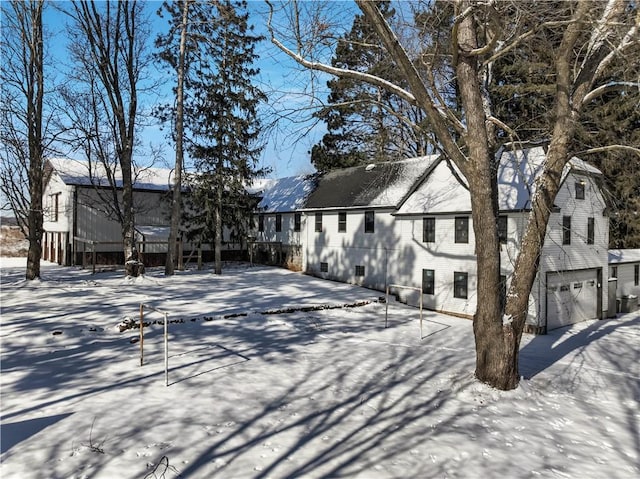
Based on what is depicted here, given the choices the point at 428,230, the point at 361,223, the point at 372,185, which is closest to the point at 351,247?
the point at 361,223

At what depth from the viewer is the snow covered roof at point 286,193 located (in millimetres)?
33250

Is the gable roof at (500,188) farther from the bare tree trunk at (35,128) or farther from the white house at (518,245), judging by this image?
the bare tree trunk at (35,128)

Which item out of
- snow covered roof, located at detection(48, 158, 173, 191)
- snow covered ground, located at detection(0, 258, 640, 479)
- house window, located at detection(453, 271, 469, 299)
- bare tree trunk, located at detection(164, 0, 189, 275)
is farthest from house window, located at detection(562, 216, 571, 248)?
snow covered roof, located at detection(48, 158, 173, 191)

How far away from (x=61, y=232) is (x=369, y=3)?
30.2 m

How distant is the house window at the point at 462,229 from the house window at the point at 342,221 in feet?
27.7

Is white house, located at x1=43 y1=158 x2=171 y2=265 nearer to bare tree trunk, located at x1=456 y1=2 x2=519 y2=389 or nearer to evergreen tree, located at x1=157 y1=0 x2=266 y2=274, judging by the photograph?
evergreen tree, located at x1=157 y1=0 x2=266 y2=274

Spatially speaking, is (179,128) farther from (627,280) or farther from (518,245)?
(627,280)

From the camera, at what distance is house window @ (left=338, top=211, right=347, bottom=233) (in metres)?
27.1

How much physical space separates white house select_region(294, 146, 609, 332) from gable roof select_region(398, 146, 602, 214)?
6cm

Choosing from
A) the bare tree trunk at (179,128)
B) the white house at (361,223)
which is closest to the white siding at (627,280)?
the white house at (361,223)

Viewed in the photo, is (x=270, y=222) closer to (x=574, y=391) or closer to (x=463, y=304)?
(x=463, y=304)

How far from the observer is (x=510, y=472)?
573 cm

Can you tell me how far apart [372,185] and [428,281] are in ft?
26.6

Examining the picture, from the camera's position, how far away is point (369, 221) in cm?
2533
